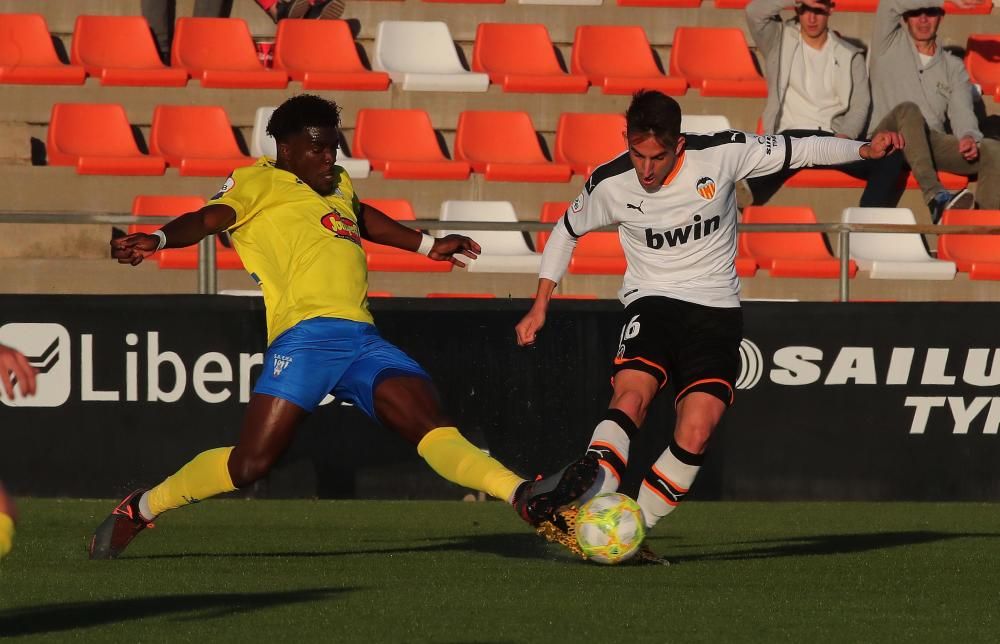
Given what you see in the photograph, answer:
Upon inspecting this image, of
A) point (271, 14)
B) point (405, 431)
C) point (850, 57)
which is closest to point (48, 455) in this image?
point (405, 431)

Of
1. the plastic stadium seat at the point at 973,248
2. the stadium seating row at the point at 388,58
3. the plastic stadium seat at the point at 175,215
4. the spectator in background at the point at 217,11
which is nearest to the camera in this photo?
the plastic stadium seat at the point at 175,215

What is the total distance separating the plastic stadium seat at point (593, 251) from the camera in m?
12.5

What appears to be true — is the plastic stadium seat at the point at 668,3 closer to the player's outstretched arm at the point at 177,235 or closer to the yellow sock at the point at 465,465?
the player's outstretched arm at the point at 177,235

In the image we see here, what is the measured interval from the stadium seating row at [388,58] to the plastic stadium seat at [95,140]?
0.56 m

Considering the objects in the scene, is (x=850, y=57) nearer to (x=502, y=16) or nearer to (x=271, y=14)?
(x=502, y=16)

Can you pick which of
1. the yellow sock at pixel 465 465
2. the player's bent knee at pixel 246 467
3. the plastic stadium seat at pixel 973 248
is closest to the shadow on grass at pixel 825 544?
the yellow sock at pixel 465 465

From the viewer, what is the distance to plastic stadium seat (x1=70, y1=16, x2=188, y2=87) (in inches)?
566

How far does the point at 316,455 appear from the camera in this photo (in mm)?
10461

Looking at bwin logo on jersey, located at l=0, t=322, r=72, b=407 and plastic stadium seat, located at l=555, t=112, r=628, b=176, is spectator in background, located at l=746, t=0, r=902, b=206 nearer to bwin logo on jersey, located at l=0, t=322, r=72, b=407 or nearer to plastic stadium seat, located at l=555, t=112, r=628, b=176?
plastic stadium seat, located at l=555, t=112, r=628, b=176

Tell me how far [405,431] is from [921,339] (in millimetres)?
4745

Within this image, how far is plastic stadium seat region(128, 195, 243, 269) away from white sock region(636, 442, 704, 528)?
569cm

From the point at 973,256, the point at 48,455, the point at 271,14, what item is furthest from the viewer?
the point at 271,14

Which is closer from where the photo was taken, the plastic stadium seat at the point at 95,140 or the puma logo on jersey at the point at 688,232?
the puma logo on jersey at the point at 688,232

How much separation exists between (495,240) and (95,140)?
135 inches
